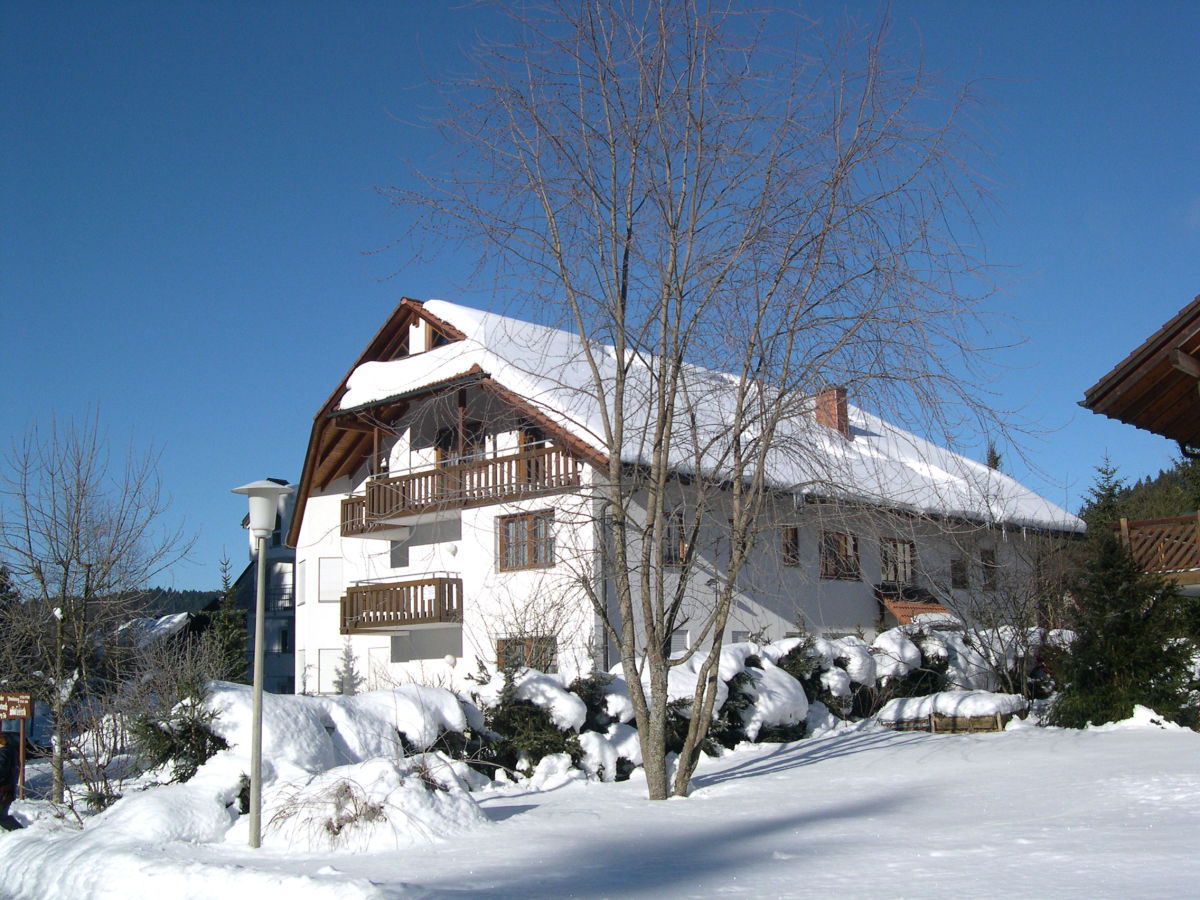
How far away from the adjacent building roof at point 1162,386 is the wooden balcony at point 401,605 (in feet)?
46.0

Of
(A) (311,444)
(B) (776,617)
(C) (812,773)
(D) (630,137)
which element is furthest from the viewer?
(A) (311,444)

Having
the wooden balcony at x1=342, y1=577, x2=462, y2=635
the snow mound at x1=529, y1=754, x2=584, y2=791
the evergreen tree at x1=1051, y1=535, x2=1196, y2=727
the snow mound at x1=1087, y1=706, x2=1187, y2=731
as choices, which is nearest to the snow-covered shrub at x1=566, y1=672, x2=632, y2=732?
the snow mound at x1=529, y1=754, x2=584, y2=791

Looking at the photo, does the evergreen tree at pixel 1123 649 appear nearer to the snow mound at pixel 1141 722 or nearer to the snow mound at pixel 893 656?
the snow mound at pixel 1141 722

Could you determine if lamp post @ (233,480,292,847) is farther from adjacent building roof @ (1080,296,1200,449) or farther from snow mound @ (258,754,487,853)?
adjacent building roof @ (1080,296,1200,449)

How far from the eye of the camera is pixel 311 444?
96.6ft

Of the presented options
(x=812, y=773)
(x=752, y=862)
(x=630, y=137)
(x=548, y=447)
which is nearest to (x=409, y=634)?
(x=548, y=447)

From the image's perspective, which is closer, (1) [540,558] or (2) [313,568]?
(1) [540,558]

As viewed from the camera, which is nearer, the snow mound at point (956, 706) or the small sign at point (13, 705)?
the small sign at point (13, 705)

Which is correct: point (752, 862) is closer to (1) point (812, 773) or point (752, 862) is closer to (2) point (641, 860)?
(2) point (641, 860)

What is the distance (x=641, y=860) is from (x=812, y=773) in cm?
541

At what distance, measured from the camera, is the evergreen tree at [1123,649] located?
14.7 meters

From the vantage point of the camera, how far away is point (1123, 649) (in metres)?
14.9

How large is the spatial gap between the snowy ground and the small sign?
3.76 meters

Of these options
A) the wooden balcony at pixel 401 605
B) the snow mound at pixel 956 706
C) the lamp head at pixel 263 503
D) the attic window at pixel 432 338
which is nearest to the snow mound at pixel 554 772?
the lamp head at pixel 263 503
